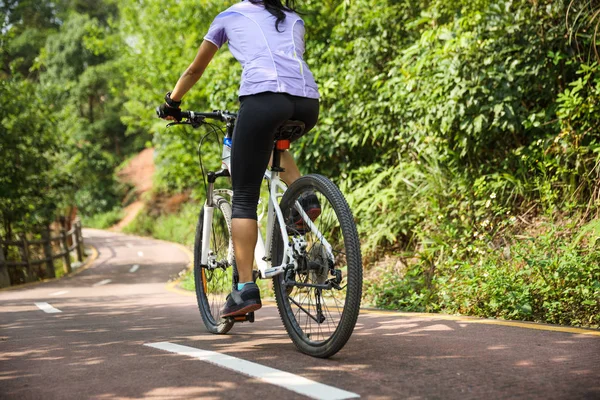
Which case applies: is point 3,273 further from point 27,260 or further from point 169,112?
point 169,112

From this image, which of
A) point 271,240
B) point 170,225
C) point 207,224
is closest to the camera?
point 271,240

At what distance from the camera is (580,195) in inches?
260

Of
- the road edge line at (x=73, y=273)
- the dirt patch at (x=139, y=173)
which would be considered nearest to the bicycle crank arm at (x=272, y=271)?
the road edge line at (x=73, y=273)

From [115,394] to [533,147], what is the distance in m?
5.56

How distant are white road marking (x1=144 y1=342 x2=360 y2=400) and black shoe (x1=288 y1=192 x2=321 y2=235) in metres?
0.80

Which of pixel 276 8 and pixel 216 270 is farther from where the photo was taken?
pixel 216 270

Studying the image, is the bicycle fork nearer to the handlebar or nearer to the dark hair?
the handlebar

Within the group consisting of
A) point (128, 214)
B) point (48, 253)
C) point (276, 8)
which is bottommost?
point (48, 253)

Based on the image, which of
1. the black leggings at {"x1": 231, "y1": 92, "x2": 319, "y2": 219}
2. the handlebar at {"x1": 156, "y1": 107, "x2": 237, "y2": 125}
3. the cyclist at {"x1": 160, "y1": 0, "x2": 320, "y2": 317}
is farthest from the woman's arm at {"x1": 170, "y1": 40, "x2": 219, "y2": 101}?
the black leggings at {"x1": 231, "y1": 92, "x2": 319, "y2": 219}

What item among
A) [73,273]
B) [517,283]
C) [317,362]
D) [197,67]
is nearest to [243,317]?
[317,362]

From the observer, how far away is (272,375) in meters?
3.07

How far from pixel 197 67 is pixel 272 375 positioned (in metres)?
1.92

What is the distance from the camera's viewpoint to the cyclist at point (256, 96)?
11.8 feet

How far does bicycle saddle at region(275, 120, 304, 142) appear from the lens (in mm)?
3765
